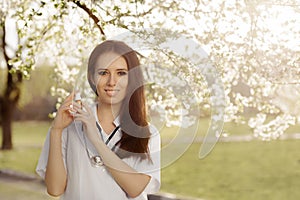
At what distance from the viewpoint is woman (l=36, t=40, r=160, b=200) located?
3.25 metres

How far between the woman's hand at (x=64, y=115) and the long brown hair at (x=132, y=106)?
262 mm

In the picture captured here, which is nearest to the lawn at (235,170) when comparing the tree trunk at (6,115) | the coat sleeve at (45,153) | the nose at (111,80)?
the tree trunk at (6,115)

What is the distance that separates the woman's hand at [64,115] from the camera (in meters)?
3.19

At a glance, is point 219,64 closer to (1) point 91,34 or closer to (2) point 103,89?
(1) point 91,34

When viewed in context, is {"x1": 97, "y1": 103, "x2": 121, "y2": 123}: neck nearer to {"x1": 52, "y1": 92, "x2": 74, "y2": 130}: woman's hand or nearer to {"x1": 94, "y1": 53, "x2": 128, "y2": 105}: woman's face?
{"x1": 94, "y1": 53, "x2": 128, "y2": 105}: woman's face

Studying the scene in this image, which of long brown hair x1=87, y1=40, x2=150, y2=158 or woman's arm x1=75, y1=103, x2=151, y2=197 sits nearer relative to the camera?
woman's arm x1=75, y1=103, x2=151, y2=197

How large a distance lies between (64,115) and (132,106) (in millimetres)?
356

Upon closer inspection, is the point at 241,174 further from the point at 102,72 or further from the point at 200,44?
the point at 102,72

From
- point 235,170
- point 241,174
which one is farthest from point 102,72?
point 235,170

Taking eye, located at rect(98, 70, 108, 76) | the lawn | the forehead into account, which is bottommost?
the lawn

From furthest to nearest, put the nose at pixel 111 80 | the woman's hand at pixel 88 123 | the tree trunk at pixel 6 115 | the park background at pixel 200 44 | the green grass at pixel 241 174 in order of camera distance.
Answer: the tree trunk at pixel 6 115 → the green grass at pixel 241 174 → the park background at pixel 200 44 → the nose at pixel 111 80 → the woman's hand at pixel 88 123

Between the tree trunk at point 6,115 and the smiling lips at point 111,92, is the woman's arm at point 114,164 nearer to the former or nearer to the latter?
the smiling lips at point 111,92

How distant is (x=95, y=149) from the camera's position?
328 centimetres

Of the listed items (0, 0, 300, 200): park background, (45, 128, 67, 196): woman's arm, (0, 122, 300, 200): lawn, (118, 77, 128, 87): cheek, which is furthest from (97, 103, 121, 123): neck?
(0, 122, 300, 200): lawn
